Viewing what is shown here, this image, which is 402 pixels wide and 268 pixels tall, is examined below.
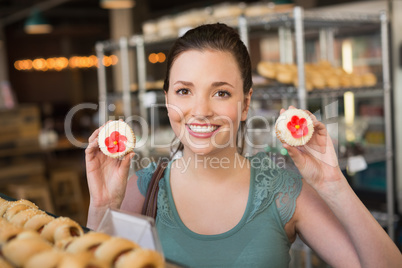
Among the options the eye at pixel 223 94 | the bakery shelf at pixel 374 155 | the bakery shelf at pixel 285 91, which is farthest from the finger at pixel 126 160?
the bakery shelf at pixel 374 155

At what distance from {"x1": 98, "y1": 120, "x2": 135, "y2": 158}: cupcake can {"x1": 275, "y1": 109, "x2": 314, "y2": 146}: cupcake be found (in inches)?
19.7

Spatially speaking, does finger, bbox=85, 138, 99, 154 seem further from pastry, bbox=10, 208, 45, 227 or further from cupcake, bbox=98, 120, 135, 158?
pastry, bbox=10, 208, 45, 227

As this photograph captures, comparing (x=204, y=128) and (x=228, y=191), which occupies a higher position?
(x=204, y=128)

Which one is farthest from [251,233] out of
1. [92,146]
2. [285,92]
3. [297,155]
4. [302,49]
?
[285,92]

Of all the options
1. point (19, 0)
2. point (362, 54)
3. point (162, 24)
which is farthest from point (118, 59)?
point (362, 54)

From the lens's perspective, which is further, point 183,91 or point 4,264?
point 183,91

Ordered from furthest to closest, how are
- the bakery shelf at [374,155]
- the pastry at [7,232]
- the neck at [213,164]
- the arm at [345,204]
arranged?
the bakery shelf at [374,155]
the neck at [213,164]
the arm at [345,204]
the pastry at [7,232]

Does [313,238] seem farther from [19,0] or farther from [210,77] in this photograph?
[19,0]

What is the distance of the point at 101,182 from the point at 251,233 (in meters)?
0.54

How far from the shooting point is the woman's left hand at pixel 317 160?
1.44 m

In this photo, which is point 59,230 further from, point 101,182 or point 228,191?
point 228,191

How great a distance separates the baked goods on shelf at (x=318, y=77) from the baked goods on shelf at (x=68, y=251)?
2677 millimetres

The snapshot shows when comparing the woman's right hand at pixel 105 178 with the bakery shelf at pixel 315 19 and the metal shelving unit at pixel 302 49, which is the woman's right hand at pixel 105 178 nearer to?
the metal shelving unit at pixel 302 49

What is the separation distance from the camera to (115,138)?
149 cm
